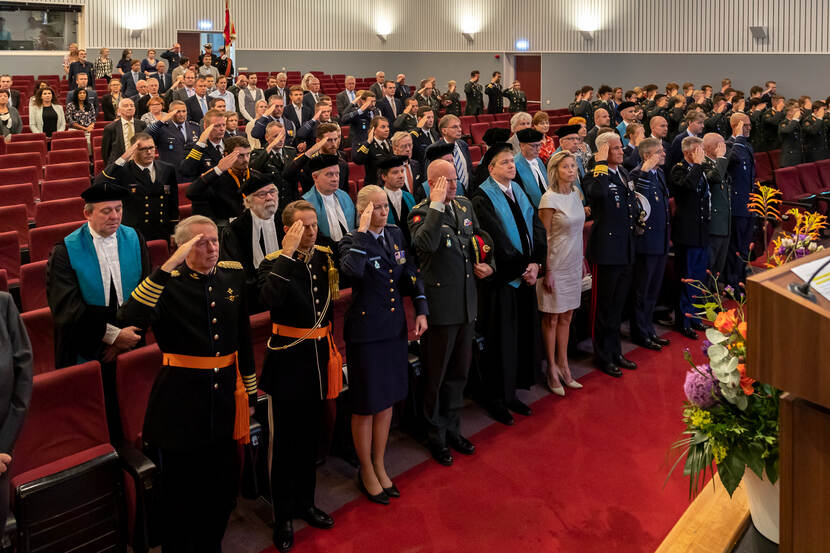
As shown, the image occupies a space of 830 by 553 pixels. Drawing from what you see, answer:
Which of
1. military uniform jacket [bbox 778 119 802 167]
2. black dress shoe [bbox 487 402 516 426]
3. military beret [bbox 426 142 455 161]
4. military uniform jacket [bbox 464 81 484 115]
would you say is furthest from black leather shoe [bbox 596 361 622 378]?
military uniform jacket [bbox 464 81 484 115]

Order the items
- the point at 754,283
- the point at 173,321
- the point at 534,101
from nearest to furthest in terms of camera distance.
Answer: the point at 754,283, the point at 173,321, the point at 534,101

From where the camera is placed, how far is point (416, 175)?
580 cm

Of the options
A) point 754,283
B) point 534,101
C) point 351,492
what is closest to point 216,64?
point 534,101

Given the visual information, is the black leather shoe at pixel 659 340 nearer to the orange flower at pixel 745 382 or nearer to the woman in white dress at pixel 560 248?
the woman in white dress at pixel 560 248

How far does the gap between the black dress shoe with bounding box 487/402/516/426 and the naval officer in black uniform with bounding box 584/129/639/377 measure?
1.03 metres

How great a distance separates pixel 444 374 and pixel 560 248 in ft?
3.98

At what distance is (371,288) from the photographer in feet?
11.0

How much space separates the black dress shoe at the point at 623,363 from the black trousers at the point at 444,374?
1.62 m

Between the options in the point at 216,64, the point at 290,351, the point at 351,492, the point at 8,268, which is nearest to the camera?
the point at 290,351

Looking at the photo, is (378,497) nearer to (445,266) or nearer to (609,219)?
(445,266)

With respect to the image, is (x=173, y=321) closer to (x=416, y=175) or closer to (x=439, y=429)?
(x=439, y=429)

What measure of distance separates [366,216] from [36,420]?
157cm

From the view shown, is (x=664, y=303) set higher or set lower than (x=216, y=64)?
lower

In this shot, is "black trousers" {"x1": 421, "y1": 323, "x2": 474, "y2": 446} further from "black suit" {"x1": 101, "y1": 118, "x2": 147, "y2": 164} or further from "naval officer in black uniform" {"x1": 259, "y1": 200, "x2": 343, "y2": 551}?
"black suit" {"x1": 101, "y1": 118, "x2": 147, "y2": 164}
